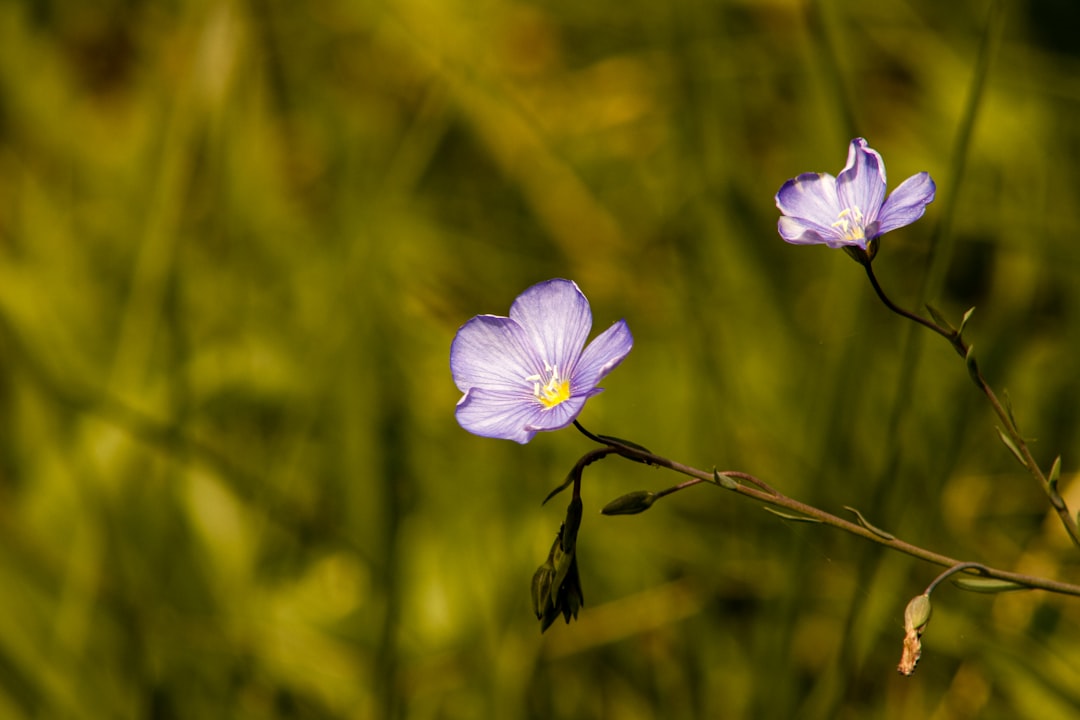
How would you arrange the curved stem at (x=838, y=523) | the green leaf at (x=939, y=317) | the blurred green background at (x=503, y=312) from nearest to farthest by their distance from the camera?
the curved stem at (x=838, y=523), the green leaf at (x=939, y=317), the blurred green background at (x=503, y=312)

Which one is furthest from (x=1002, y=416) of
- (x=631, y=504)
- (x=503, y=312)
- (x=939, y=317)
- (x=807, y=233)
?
(x=503, y=312)

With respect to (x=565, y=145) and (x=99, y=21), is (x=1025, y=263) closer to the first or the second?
(x=565, y=145)

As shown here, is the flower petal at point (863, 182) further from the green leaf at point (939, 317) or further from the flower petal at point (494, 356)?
the flower petal at point (494, 356)

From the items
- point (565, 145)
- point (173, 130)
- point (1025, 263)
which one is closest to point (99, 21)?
point (173, 130)

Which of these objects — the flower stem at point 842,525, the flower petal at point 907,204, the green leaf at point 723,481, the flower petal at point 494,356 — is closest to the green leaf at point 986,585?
the flower stem at point 842,525

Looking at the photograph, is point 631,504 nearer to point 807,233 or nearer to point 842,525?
point 842,525

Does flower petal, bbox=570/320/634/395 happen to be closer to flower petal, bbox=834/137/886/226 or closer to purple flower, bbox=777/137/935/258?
purple flower, bbox=777/137/935/258
